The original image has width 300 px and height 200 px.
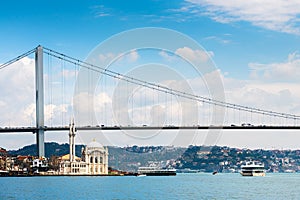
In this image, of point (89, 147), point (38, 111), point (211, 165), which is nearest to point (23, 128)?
point (38, 111)

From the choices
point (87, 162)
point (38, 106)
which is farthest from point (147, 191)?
point (87, 162)

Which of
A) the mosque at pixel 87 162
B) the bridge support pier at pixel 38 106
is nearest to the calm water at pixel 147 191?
the bridge support pier at pixel 38 106

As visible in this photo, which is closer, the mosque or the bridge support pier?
the bridge support pier

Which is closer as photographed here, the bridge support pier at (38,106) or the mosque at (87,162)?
the bridge support pier at (38,106)

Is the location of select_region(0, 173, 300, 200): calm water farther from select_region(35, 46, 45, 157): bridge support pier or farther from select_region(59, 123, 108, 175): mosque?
select_region(59, 123, 108, 175): mosque

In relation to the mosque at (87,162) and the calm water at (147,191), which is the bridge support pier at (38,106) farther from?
the mosque at (87,162)

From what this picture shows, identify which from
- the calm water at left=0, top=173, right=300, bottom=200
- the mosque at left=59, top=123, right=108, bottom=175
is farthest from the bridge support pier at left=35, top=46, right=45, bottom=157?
the mosque at left=59, top=123, right=108, bottom=175

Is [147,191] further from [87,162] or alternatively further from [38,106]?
[87,162]

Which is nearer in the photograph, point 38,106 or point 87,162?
point 38,106
